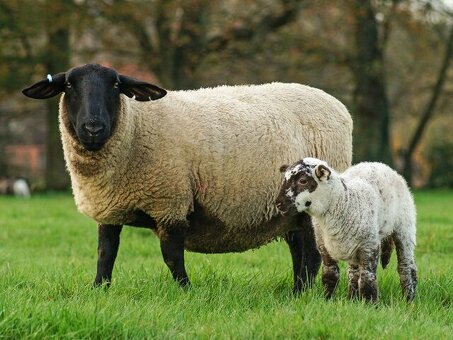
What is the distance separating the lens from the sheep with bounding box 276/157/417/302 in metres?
6.08

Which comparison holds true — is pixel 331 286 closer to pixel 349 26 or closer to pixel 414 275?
pixel 414 275

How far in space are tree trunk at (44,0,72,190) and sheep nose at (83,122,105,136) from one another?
56.4ft

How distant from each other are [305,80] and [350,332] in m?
20.0

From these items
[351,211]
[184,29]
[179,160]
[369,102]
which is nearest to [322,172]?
[351,211]

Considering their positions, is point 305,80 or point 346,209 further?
point 305,80

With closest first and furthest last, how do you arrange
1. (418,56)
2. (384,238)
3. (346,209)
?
(346,209)
(384,238)
(418,56)

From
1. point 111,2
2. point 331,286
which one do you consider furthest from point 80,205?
point 111,2

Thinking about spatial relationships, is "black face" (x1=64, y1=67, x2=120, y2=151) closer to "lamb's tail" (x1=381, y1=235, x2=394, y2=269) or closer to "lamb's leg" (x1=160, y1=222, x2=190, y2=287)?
"lamb's leg" (x1=160, y1=222, x2=190, y2=287)

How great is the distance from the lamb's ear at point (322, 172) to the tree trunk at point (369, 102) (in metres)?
17.2

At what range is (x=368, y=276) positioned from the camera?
6234 millimetres

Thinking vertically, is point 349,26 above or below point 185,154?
above

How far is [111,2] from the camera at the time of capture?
23875 mm

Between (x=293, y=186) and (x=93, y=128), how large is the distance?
63.7 inches

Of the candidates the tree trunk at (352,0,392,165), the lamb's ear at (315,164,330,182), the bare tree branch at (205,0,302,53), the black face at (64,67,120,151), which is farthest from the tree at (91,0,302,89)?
the lamb's ear at (315,164,330,182)
